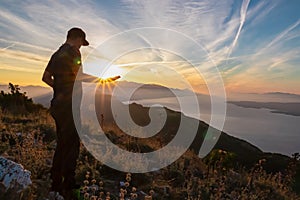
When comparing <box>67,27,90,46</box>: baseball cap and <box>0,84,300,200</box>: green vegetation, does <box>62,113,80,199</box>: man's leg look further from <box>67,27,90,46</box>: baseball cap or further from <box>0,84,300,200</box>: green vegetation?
<box>67,27,90,46</box>: baseball cap

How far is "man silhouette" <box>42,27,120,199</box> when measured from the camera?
454 centimetres

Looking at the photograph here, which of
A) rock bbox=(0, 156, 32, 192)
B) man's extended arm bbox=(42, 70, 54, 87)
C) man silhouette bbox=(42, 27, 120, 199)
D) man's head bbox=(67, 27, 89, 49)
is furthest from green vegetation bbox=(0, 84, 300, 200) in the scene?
man's head bbox=(67, 27, 89, 49)

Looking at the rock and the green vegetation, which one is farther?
the green vegetation

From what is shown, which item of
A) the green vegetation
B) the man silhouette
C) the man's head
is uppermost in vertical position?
the man's head

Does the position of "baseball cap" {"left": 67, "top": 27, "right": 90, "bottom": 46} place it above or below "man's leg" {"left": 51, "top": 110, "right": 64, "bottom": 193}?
above

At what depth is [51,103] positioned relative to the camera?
4.59 metres

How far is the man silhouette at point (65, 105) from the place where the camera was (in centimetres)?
454

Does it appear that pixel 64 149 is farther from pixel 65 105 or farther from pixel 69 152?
pixel 65 105

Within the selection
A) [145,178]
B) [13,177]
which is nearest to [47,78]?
[13,177]

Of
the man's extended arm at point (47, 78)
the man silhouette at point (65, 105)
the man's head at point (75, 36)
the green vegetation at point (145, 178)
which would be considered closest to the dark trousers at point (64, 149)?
the man silhouette at point (65, 105)

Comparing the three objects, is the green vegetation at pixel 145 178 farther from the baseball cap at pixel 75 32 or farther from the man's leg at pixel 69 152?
the baseball cap at pixel 75 32

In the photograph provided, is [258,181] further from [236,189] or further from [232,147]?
[232,147]

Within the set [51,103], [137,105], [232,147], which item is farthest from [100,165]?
[232,147]

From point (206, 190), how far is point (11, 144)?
14.1ft
